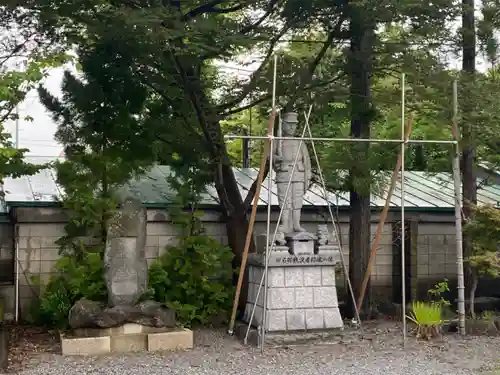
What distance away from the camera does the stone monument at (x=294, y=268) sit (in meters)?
9.28

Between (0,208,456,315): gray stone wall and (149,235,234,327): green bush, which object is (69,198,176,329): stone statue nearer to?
(149,235,234,327): green bush

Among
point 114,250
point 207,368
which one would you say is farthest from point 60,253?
point 207,368

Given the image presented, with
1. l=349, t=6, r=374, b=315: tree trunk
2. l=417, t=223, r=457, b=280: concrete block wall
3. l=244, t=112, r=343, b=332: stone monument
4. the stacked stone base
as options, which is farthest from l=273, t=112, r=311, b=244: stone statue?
l=417, t=223, r=457, b=280: concrete block wall

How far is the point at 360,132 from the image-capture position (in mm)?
11250

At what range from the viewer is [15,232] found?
36.0 ft

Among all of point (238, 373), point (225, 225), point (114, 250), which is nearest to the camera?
point (238, 373)

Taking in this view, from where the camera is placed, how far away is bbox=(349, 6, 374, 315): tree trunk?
34.3 ft

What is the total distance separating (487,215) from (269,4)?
4.89 meters

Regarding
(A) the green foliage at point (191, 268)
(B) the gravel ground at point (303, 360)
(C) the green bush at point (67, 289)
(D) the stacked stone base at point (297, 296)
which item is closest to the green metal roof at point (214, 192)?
(A) the green foliage at point (191, 268)

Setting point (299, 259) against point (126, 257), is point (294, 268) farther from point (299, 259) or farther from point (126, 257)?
point (126, 257)

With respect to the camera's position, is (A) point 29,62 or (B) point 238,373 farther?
(A) point 29,62

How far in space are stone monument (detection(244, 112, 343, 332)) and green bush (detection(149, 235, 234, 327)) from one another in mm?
1049

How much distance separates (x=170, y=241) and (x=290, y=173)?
312 centimetres

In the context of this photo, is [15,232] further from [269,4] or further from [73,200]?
[269,4]
